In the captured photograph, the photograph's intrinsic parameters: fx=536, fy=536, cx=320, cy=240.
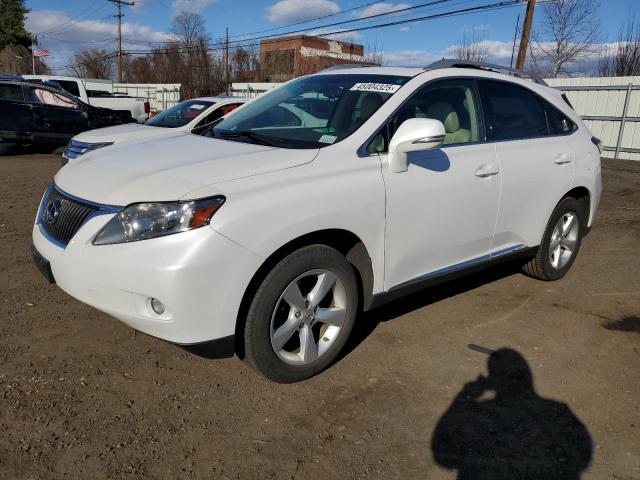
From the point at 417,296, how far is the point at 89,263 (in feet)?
8.93

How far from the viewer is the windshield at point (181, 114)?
905 cm

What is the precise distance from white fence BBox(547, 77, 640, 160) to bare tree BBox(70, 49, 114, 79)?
1917 inches

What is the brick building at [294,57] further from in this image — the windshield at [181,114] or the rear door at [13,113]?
the windshield at [181,114]

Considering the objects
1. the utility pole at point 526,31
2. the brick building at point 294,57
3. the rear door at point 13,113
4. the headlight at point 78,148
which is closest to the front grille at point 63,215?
the headlight at point 78,148

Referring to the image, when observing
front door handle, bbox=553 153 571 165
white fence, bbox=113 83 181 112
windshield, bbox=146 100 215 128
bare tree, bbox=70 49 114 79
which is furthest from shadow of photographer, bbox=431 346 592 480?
bare tree, bbox=70 49 114 79

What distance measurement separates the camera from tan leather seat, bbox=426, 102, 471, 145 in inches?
145

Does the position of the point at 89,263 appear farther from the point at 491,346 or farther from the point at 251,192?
the point at 491,346

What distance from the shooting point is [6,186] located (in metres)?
8.57

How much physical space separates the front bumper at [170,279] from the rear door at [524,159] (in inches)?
86.7

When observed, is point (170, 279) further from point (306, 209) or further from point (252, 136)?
point (252, 136)

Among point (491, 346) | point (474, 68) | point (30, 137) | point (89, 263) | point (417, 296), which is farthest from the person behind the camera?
point (30, 137)

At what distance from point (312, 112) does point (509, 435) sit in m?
2.36

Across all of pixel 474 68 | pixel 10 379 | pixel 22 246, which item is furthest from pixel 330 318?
pixel 22 246

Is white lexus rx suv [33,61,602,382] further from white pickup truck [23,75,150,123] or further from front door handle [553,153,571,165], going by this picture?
white pickup truck [23,75,150,123]
